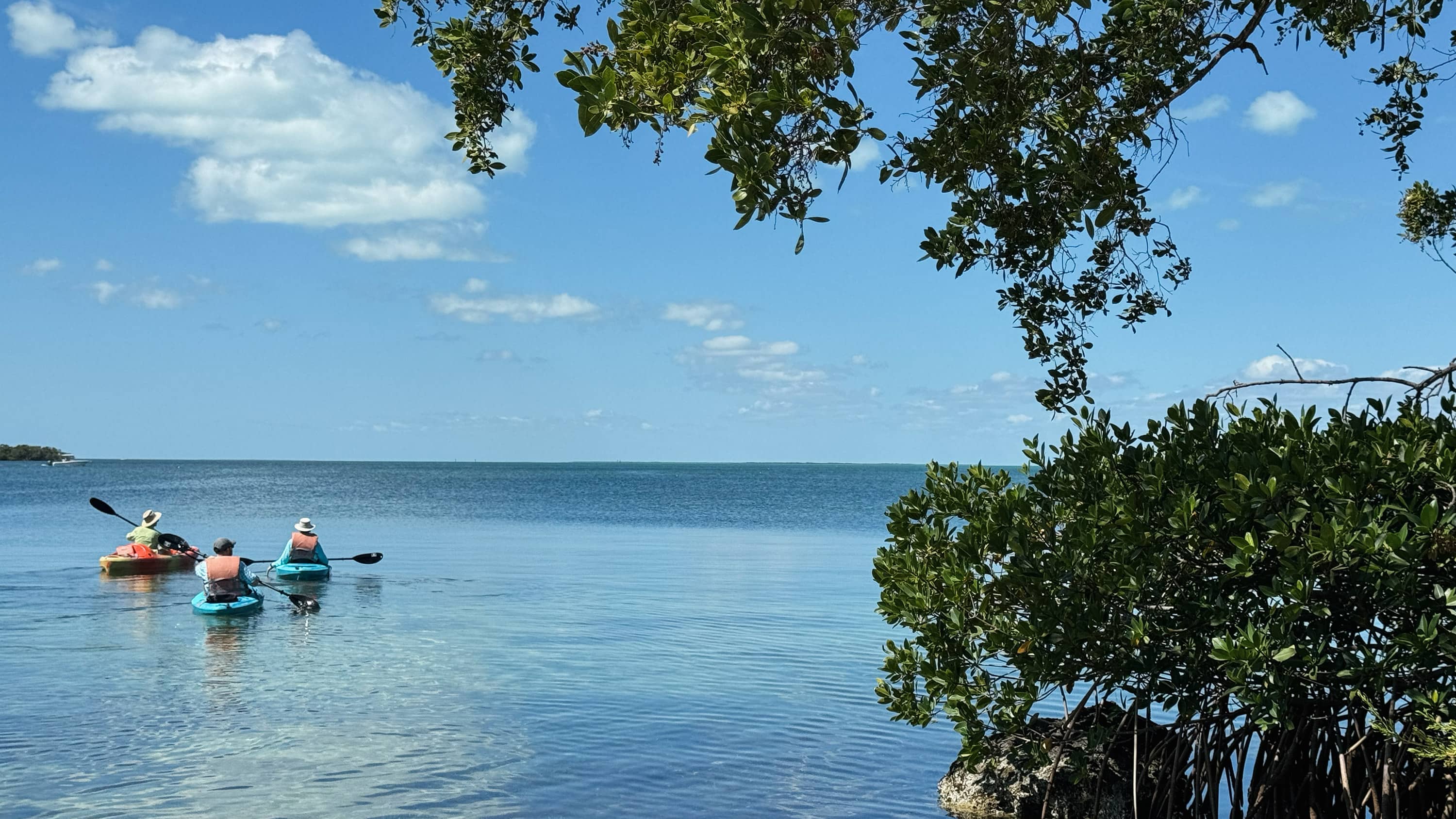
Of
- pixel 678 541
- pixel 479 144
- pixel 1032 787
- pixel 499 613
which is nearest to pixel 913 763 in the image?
pixel 1032 787

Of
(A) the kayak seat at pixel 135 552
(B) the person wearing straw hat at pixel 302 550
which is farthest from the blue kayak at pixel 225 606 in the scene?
(A) the kayak seat at pixel 135 552

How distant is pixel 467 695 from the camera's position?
13.6m

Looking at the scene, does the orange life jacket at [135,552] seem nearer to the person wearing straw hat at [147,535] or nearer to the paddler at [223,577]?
the person wearing straw hat at [147,535]

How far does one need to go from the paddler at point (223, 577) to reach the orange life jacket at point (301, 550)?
5.65 m

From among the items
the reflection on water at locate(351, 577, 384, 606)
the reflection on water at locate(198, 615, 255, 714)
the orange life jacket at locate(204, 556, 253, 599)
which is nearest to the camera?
the reflection on water at locate(198, 615, 255, 714)

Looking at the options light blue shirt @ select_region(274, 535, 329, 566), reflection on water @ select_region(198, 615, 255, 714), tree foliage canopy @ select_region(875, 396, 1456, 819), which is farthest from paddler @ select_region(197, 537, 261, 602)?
tree foliage canopy @ select_region(875, 396, 1456, 819)

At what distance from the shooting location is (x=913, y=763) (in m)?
11.1

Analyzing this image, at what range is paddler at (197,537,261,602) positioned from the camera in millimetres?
20109

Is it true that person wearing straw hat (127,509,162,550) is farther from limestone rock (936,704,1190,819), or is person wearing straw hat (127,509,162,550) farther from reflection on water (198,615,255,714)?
limestone rock (936,704,1190,819)

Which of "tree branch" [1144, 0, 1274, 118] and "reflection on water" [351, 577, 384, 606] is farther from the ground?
"tree branch" [1144, 0, 1274, 118]

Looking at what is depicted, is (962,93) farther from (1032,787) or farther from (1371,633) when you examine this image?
(1032,787)

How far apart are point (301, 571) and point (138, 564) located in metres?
3.40

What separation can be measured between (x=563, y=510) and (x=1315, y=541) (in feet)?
196

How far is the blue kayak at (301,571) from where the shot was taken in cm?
2602
